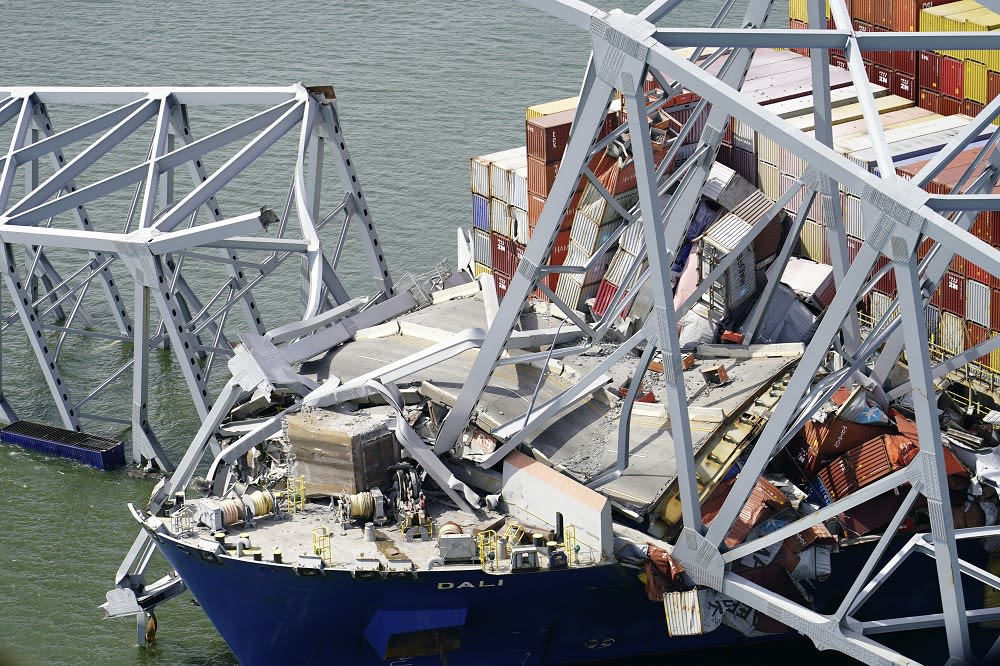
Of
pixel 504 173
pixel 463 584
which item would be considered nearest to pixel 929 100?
pixel 504 173

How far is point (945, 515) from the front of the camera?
33188 mm

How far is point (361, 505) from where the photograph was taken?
132ft

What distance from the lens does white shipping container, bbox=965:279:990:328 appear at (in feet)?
162

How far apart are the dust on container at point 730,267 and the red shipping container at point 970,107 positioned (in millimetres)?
12239

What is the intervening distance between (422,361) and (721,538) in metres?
10.2

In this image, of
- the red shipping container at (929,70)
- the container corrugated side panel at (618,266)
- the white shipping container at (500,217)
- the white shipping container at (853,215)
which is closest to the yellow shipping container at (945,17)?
the red shipping container at (929,70)

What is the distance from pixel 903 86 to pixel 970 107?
3675 mm

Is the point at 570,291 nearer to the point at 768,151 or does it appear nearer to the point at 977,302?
the point at 768,151

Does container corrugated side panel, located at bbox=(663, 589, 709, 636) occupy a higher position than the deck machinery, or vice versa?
the deck machinery

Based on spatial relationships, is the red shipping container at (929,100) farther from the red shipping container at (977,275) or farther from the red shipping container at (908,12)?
the red shipping container at (977,275)

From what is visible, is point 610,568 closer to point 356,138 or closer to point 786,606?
point 786,606

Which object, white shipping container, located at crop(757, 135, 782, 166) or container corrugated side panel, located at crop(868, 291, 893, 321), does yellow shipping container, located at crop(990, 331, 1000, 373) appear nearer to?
container corrugated side panel, located at crop(868, 291, 893, 321)

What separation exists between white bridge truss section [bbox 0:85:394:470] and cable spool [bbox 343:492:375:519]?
9241 mm

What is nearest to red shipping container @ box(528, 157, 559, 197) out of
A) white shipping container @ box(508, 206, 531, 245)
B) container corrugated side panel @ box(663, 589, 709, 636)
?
white shipping container @ box(508, 206, 531, 245)
